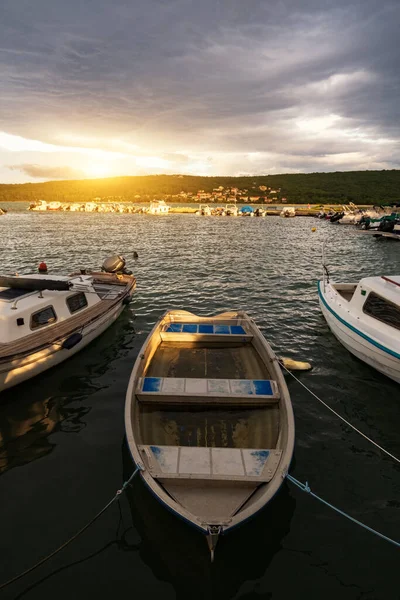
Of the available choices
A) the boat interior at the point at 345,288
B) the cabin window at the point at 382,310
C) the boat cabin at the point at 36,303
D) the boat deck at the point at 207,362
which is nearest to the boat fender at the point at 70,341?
the boat cabin at the point at 36,303

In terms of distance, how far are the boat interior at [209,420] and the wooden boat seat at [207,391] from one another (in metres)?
0.03

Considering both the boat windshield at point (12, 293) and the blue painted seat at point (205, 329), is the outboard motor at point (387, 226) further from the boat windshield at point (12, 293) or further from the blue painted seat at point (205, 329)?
the boat windshield at point (12, 293)

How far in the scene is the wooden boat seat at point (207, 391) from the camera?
30.4 feet

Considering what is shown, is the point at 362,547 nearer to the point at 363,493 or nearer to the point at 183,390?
the point at 363,493

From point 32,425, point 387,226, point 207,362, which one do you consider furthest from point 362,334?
point 387,226

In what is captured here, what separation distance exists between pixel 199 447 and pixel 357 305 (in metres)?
11.1

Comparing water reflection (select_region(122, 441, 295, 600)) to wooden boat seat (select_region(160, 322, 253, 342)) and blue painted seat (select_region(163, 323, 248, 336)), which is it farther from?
blue painted seat (select_region(163, 323, 248, 336))

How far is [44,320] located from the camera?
13.5 m

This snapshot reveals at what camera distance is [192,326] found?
14.3 m

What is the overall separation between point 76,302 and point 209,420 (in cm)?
958

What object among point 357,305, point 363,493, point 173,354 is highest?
point 357,305

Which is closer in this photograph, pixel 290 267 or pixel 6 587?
pixel 6 587

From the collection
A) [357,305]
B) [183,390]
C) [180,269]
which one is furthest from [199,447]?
[180,269]

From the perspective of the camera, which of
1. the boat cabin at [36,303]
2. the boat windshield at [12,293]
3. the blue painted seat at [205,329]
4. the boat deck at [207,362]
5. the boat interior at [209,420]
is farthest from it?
the blue painted seat at [205,329]
